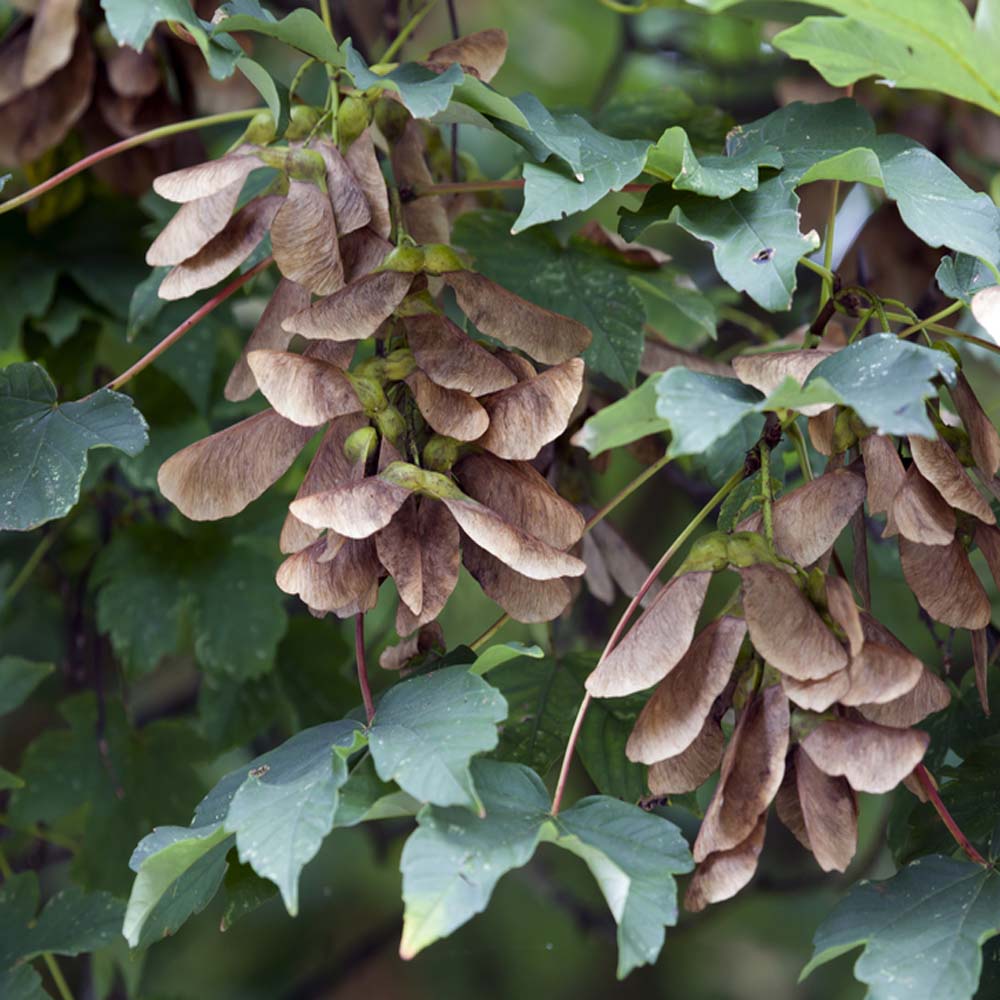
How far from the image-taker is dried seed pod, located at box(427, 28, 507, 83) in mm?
604

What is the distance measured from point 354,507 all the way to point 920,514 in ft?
0.74

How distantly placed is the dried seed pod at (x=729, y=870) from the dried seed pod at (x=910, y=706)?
58 mm

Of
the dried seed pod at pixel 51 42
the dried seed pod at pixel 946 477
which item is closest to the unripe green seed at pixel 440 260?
the dried seed pod at pixel 946 477

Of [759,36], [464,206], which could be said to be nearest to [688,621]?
[464,206]

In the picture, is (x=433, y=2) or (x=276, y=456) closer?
(x=276, y=456)

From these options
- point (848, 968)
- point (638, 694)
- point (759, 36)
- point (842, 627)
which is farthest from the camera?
point (848, 968)

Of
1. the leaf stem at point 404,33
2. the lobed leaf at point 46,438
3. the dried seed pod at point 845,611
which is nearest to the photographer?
the dried seed pod at point 845,611

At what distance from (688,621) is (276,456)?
0.20 m

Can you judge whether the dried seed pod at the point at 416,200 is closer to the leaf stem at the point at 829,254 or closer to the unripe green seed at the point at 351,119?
the unripe green seed at the point at 351,119

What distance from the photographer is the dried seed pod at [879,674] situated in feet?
1.47

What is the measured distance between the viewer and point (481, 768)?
504 mm

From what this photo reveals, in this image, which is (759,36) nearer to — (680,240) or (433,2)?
(680,240)

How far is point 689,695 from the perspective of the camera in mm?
478

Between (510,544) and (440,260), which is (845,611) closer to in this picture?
(510,544)
